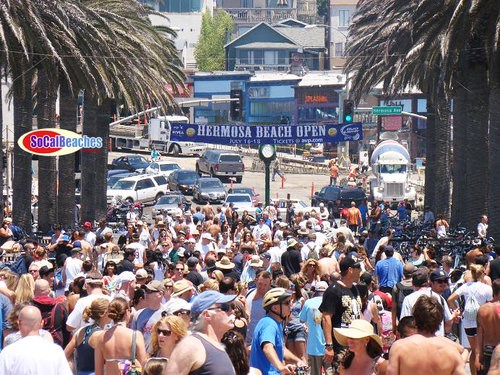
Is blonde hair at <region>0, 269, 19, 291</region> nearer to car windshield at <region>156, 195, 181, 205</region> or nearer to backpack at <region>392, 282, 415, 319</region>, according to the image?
backpack at <region>392, 282, 415, 319</region>

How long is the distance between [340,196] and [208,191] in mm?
7068

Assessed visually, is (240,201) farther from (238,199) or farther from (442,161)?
(442,161)

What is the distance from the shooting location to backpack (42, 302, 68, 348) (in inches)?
566

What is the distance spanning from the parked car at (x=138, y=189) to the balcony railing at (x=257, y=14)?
10648 cm

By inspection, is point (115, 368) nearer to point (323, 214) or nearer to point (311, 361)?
point (311, 361)

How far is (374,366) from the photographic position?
35.0ft

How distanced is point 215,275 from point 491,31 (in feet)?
56.7

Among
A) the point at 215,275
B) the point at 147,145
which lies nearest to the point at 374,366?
the point at 215,275

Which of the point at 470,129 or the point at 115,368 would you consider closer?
the point at 115,368

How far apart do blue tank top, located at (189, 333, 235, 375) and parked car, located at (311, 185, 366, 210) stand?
44.5m

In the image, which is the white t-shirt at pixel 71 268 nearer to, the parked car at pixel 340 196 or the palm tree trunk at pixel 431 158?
the palm tree trunk at pixel 431 158

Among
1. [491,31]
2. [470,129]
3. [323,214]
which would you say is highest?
[491,31]

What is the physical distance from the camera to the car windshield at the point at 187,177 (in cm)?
6336

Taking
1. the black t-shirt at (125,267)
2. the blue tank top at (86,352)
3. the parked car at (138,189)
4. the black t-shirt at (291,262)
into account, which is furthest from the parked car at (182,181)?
the blue tank top at (86,352)
